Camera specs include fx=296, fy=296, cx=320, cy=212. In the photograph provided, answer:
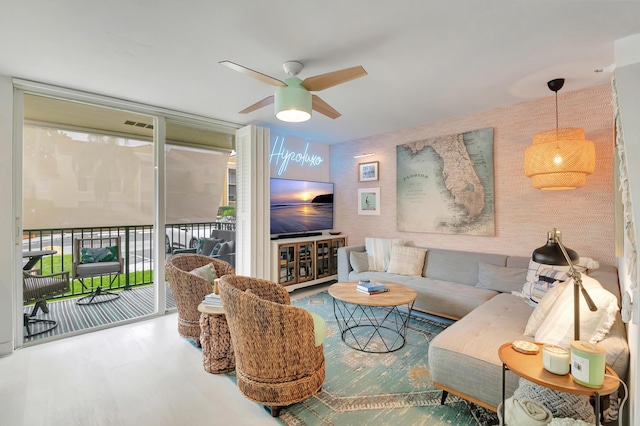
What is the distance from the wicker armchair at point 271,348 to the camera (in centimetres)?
182

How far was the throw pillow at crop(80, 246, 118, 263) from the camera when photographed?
417cm

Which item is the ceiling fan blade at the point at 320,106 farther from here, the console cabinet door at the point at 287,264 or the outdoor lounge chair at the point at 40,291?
the outdoor lounge chair at the point at 40,291

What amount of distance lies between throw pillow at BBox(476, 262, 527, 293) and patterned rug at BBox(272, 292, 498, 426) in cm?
112

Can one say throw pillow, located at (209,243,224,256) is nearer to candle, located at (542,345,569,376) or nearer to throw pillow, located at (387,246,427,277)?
throw pillow, located at (387,246,427,277)

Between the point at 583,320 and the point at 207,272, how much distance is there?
10.0 feet

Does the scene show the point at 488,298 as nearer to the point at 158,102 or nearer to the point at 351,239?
the point at 351,239

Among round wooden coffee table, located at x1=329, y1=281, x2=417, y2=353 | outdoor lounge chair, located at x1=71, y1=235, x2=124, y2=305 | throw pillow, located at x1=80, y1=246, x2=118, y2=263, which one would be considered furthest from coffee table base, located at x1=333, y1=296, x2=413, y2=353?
throw pillow, located at x1=80, y1=246, x2=118, y2=263

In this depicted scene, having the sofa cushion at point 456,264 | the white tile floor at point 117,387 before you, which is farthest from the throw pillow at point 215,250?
the sofa cushion at point 456,264

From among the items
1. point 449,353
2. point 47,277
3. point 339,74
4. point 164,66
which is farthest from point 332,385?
point 47,277

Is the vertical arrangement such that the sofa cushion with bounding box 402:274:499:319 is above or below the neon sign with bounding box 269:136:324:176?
below

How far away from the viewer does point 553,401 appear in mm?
1533

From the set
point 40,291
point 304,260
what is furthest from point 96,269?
point 304,260

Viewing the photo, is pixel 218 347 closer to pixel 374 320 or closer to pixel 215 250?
pixel 374 320

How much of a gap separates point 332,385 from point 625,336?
192 cm
